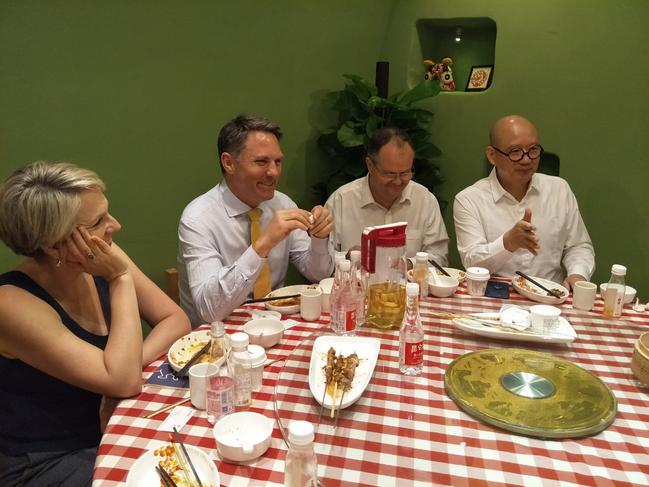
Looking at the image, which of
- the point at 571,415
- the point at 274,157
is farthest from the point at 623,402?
the point at 274,157

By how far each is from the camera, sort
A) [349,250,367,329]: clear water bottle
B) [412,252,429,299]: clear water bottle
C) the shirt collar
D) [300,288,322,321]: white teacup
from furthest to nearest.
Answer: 1. the shirt collar
2. [412,252,429,299]: clear water bottle
3. [300,288,322,321]: white teacup
4. [349,250,367,329]: clear water bottle

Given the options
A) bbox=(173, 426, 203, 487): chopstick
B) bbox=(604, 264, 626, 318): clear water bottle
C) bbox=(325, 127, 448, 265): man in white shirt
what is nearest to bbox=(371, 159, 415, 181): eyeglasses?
bbox=(325, 127, 448, 265): man in white shirt

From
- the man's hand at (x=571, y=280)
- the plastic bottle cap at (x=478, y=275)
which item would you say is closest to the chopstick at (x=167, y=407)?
the plastic bottle cap at (x=478, y=275)

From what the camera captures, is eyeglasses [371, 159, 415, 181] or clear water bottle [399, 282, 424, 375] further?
eyeglasses [371, 159, 415, 181]

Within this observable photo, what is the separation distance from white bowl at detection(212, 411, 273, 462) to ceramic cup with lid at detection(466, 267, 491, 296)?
121 cm

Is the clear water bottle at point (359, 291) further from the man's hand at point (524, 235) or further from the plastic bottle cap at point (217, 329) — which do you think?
the man's hand at point (524, 235)

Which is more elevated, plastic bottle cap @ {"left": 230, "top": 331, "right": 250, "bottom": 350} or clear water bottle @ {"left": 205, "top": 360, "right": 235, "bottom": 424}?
plastic bottle cap @ {"left": 230, "top": 331, "right": 250, "bottom": 350}

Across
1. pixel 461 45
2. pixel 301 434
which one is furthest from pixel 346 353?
pixel 461 45

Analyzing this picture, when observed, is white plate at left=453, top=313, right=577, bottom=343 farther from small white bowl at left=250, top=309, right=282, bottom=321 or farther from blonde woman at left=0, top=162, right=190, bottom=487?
blonde woman at left=0, top=162, right=190, bottom=487

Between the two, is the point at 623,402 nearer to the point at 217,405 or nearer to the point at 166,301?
the point at 217,405

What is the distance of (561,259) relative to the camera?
10.2ft

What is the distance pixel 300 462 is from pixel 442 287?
1.28 metres

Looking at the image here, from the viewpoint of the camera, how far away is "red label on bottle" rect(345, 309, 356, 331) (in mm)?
1732

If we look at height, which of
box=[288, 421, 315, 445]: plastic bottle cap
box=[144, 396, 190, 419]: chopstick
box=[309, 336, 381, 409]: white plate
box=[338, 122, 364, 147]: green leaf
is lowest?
box=[144, 396, 190, 419]: chopstick
